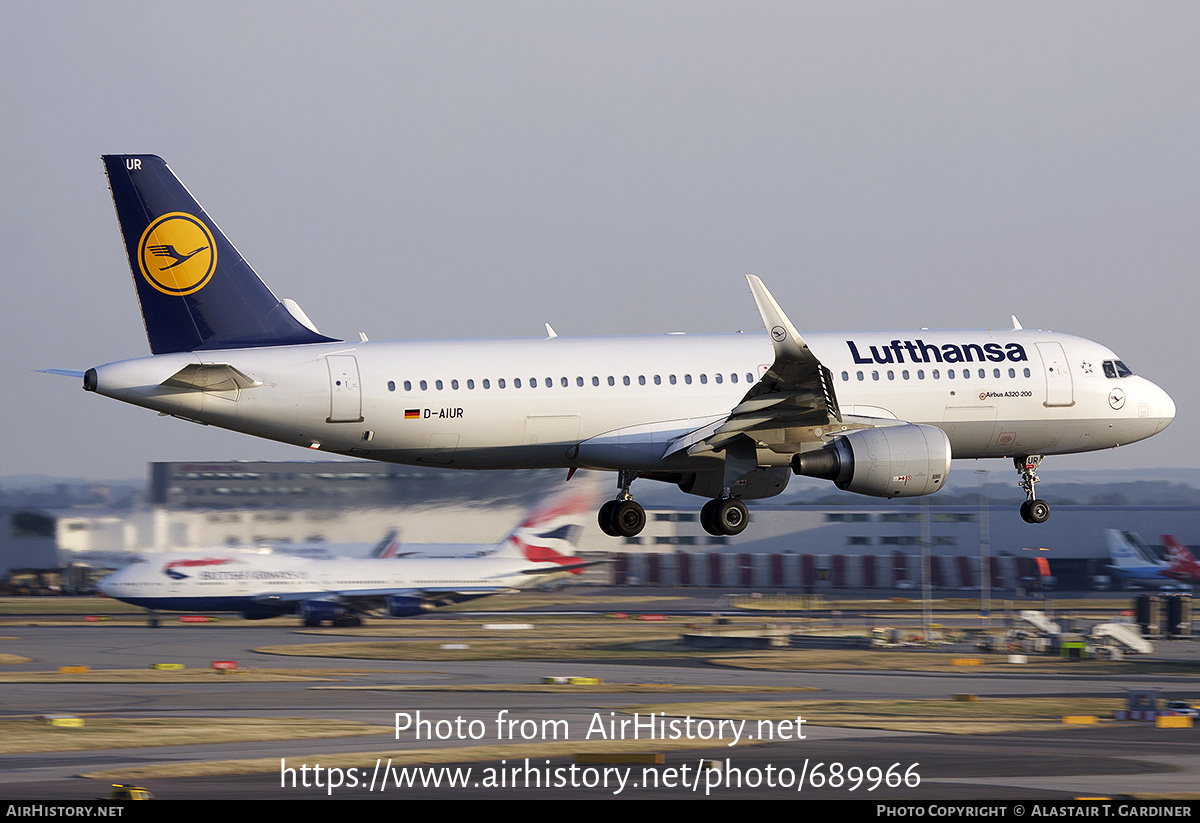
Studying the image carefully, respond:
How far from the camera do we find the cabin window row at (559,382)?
33.3 metres

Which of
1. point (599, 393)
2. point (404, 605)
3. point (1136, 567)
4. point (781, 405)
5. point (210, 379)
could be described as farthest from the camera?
point (1136, 567)

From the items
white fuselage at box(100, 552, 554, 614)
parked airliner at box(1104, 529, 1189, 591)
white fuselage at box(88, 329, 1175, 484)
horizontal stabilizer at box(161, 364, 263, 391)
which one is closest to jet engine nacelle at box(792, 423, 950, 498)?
white fuselage at box(88, 329, 1175, 484)

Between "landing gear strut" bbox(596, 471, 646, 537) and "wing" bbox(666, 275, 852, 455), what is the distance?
2.99 meters

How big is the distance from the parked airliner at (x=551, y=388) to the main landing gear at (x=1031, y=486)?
2131 millimetres

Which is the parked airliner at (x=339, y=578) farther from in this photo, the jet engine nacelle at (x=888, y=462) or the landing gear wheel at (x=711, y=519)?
the jet engine nacelle at (x=888, y=462)

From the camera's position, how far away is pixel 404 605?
199 ft

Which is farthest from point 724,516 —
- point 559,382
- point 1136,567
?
point 1136,567

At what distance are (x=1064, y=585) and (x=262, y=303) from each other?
57167 mm

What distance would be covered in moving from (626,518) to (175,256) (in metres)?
12.6

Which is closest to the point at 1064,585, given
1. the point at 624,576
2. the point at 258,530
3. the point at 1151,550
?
the point at 1151,550

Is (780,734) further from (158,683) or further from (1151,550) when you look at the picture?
(1151,550)

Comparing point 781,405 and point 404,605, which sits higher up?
point 781,405

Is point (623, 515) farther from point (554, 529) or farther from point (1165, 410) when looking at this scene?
point (554, 529)

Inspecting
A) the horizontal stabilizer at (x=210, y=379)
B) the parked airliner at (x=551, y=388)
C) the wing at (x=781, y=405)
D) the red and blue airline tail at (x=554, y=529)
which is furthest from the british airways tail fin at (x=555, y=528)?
the horizontal stabilizer at (x=210, y=379)
